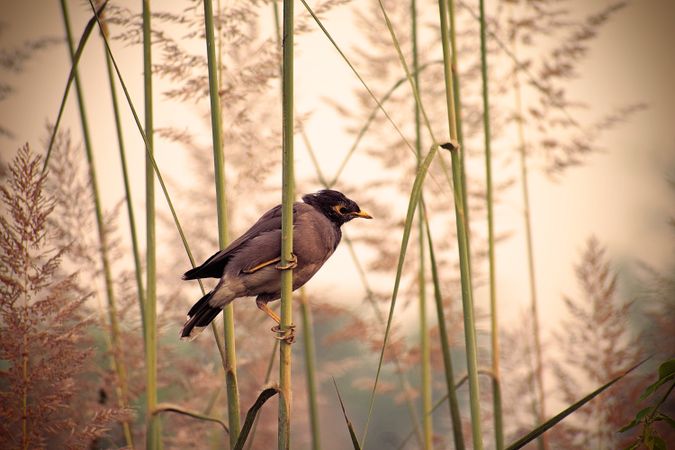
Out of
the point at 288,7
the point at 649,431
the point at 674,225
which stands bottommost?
the point at 649,431

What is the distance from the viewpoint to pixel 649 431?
111 centimetres

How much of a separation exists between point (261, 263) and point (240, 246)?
85 mm

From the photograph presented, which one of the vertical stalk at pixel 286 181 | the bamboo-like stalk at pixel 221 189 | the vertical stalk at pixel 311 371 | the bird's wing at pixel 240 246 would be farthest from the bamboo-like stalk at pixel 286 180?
the vertical stalk at pixel 311 371

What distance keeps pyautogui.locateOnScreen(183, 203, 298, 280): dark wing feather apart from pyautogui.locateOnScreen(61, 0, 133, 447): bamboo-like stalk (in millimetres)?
329

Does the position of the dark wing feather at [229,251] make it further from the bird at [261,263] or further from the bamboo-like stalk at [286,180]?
the bamboo-like stalk at [286,180]

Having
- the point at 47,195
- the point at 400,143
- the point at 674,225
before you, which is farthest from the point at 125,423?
the point at 674,225

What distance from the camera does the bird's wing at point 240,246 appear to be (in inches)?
59.1

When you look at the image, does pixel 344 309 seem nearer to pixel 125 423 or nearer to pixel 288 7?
pixel 125 423

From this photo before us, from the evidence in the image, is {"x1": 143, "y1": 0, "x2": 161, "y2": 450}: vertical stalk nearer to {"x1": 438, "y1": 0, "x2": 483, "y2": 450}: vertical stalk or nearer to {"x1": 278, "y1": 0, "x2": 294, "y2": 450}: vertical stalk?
{"x1": 278, "y1": 0, "x2": 294, "y2": 450}: vertical stalk

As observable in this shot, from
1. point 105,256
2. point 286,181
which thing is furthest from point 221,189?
point 105,256

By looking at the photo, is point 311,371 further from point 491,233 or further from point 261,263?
point 491,233

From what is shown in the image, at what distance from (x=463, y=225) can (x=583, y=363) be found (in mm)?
1301

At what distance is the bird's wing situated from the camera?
59.1 inches

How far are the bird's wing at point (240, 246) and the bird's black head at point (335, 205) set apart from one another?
0.27 feet
